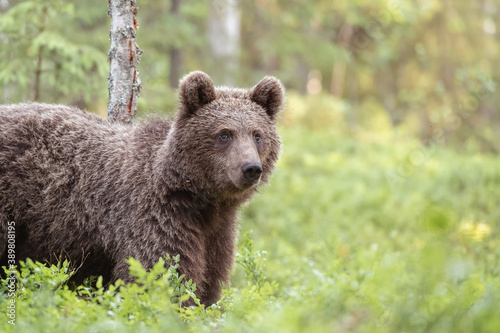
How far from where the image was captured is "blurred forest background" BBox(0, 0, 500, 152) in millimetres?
8188

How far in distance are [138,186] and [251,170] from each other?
1.15m

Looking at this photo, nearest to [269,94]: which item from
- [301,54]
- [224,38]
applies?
[224,38]

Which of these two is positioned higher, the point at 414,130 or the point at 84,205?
the point at 84,205

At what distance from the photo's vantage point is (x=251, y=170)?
16.8ft

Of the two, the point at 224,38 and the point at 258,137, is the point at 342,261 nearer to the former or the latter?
the point at 258,137

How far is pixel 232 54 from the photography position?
15.6 m

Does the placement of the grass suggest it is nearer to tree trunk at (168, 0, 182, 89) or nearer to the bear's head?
the bear's head

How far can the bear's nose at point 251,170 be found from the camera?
5.11 meters

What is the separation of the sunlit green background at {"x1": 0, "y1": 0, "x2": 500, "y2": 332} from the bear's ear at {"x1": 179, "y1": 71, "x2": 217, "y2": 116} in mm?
935

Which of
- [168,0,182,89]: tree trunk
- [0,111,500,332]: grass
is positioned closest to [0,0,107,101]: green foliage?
[0,111,500,332]: grass

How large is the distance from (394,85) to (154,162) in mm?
23386

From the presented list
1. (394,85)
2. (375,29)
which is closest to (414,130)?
(394,85)

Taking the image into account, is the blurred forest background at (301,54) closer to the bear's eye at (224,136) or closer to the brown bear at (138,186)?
the brown bear at (138,186)

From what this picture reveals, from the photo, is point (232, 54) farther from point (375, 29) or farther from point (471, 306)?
point (471, 306)
